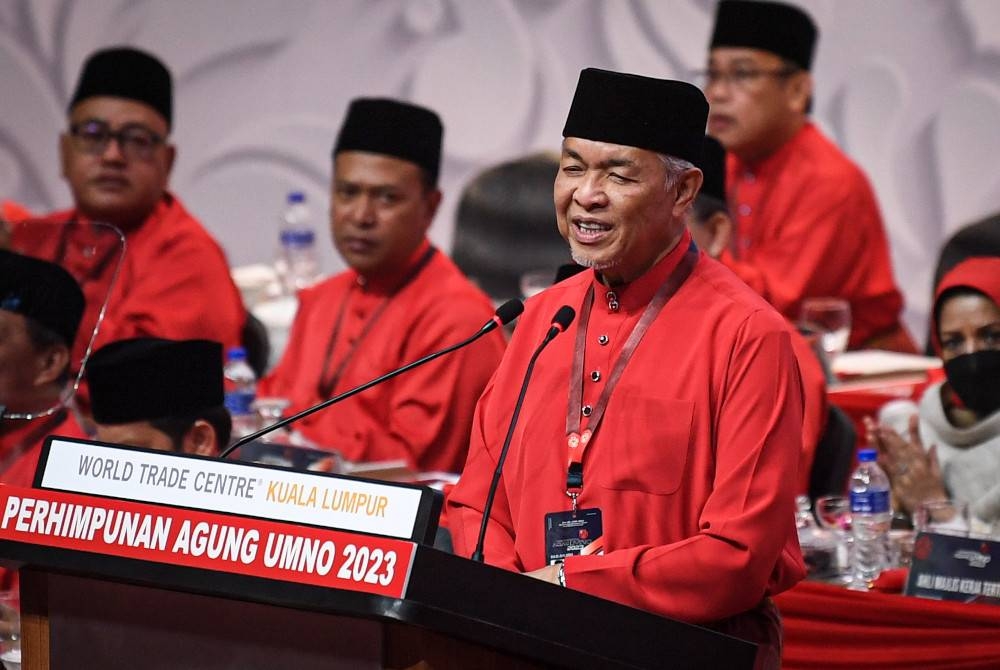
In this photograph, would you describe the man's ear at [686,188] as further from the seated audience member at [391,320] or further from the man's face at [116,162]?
the man's face at [116,162]

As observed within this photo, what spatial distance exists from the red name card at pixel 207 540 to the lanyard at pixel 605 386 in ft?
1.93

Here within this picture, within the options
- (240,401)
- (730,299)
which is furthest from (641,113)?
(240,401)

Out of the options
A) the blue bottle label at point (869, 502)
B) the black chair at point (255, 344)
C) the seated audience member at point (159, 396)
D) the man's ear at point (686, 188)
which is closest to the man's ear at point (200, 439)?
the seated audience member at point (159, 396)

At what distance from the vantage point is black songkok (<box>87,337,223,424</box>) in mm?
3320

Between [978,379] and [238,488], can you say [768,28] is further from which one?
[238,488]

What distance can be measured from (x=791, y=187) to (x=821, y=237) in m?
0.22

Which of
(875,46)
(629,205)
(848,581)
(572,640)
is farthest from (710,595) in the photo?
(875,46)

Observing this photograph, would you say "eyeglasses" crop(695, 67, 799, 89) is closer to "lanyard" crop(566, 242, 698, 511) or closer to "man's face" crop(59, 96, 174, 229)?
"man's face" crop(59, 96, 174, 229)

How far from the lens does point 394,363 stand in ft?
15.6

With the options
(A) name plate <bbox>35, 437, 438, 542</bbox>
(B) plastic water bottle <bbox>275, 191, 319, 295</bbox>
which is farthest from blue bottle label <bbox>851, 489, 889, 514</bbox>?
(B) plastic water bottle <bbox>275, 191, 319, 295</bbox>

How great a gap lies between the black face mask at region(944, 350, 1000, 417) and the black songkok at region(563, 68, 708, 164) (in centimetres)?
139

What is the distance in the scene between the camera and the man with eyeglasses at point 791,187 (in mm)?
5855

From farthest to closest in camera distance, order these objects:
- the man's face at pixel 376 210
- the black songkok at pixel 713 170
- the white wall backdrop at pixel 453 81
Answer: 1. the white wall backdrop at pixel 453 81
2. the man's face at pixel 376 210
3. the black songkok at pixel 713 170

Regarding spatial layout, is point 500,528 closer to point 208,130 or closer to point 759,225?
point 759,225
